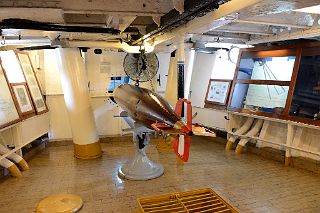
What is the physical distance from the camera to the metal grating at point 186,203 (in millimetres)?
2533

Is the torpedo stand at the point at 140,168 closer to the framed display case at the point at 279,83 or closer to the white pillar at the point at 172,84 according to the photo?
the white pillar at the point at 172,84

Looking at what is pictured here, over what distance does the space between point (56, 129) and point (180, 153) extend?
4.22 meters

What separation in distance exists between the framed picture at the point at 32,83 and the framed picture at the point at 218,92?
13.1 feet

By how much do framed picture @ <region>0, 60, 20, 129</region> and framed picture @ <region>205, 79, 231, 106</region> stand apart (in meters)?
4.35

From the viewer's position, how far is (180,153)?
2.94 meters

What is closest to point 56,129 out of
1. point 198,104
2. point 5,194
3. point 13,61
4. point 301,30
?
point 13,61

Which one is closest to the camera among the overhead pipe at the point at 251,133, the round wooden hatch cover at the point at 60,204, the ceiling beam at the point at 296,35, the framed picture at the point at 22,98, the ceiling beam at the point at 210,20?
the ceiling beam at the point at 210,20

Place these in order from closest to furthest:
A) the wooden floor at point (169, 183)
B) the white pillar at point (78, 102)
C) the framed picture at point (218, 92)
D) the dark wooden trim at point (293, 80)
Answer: the wooden floor at point (169, 183), the dark wooden trim at point (293, 80), the white pillar at point (78, 102), the framed picture at point (218, 92)

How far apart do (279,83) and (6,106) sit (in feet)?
16.2

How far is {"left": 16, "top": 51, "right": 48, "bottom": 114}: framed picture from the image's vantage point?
5469mm

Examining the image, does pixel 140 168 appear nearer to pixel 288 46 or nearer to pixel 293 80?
pixel 293 80

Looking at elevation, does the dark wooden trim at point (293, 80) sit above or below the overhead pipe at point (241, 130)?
above

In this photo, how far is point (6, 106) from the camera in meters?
4.41

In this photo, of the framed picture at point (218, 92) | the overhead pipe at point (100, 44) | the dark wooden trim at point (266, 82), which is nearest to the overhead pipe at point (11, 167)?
the overhead pipe at point (100, 44)
